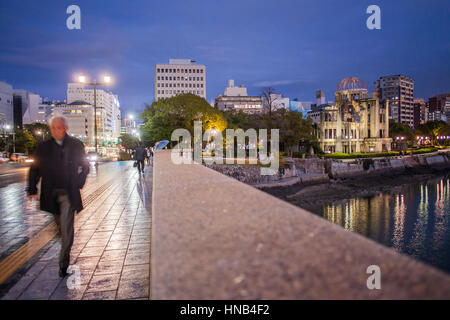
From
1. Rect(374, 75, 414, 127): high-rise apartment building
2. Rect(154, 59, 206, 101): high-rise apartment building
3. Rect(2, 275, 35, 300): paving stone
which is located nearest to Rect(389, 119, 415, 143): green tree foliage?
Rect(154, 59, 206, 101): high-rise apartment building

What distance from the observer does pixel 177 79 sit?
104 meters

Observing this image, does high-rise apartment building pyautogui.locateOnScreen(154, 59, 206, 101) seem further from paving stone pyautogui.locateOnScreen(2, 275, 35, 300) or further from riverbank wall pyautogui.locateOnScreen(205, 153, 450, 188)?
paving stone pyautogui.locateOnScreen(2, 275, 35, 300)

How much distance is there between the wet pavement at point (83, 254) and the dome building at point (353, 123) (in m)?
65.0

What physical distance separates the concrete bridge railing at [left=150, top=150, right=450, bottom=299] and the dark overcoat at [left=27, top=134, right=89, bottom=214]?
2.40m

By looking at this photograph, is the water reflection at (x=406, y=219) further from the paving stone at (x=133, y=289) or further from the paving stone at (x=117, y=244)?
the paving stone at (x=133, y=289)

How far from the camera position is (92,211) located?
8.18m

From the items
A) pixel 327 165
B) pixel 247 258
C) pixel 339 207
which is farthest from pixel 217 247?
pixel 327 165

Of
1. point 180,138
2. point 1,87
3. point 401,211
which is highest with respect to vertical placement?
point 1,87

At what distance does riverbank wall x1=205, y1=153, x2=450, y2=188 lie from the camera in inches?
989

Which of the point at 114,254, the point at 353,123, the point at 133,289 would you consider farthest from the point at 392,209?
the point at 353,123

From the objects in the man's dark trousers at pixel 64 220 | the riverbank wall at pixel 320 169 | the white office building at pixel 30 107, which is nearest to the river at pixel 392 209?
the riverbank wall at pixel 320 169

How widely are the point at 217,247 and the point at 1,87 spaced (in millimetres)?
139066

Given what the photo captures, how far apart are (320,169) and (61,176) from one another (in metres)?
35.1
